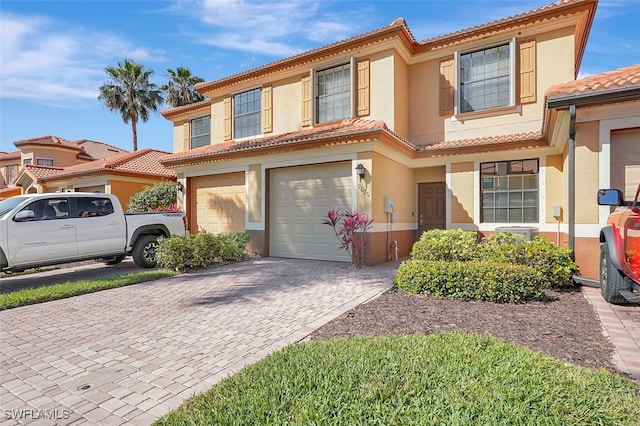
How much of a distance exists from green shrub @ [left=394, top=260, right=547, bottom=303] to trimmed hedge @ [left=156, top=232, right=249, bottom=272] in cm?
560

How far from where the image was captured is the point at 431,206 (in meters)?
11.7

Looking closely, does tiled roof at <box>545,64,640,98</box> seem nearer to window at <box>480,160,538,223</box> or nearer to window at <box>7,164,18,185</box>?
window at <box>480,160,538,223</box>

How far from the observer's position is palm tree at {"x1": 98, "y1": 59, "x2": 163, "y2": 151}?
25.2m

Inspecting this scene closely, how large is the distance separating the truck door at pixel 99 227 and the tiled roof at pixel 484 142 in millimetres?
9556

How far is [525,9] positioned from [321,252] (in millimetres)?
9723

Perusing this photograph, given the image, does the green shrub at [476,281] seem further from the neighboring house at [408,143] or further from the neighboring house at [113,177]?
the neighboring house at [113,177]

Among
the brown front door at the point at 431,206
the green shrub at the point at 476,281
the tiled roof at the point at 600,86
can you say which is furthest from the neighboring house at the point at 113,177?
the tiled roof at the point at 600,86

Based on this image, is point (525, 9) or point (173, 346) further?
point (525, 9)

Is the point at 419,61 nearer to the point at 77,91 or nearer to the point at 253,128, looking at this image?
the point at 253,128

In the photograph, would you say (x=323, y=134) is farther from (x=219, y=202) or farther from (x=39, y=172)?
(x=39, y=172)

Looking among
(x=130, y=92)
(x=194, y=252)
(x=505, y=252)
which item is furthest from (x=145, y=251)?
(x=130, y=92)

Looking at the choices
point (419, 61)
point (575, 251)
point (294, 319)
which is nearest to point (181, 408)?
point (294, 319)

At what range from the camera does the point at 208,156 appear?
40.8 feet

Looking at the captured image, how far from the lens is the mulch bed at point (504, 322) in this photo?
3646 millimetres
